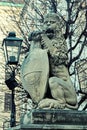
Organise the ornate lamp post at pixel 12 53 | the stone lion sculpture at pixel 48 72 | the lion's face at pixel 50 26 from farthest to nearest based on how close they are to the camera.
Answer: the ornate lamp post at pixel 12 53 < the lion's face at pixel 50 26 < the stone lion sculpture at pixel 48 72

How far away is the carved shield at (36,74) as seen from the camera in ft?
28.2

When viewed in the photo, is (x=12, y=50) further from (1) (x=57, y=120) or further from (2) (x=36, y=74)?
(1) (x=57, y=120)

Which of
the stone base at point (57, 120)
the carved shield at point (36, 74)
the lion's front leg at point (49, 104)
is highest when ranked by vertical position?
the carved shield at point (36, 74)

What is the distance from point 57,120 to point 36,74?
97 centimetres

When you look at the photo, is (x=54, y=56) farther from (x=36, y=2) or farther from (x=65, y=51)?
(x=36, y=2)

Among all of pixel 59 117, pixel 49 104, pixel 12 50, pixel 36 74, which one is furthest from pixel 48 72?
pixel 12 50

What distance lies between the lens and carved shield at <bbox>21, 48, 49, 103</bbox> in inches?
339

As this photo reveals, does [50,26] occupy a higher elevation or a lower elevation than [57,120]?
higher

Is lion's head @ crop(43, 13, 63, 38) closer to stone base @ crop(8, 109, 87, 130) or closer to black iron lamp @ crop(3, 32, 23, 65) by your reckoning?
stone base @ crop(8, 109, 87, 130)

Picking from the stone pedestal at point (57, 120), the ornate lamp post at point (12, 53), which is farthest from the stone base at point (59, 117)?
the ornate lamp post at point (12, 53)

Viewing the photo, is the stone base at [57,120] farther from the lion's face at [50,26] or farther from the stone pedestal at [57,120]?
the lion's face at [50,26]

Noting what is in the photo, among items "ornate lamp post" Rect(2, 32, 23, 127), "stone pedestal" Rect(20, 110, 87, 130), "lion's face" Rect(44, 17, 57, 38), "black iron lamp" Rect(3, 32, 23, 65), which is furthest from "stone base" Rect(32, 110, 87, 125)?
"black iron lamp" Rect(3, 32, 23, 65)

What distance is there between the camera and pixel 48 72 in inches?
344

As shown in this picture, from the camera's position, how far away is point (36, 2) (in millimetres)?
24141
